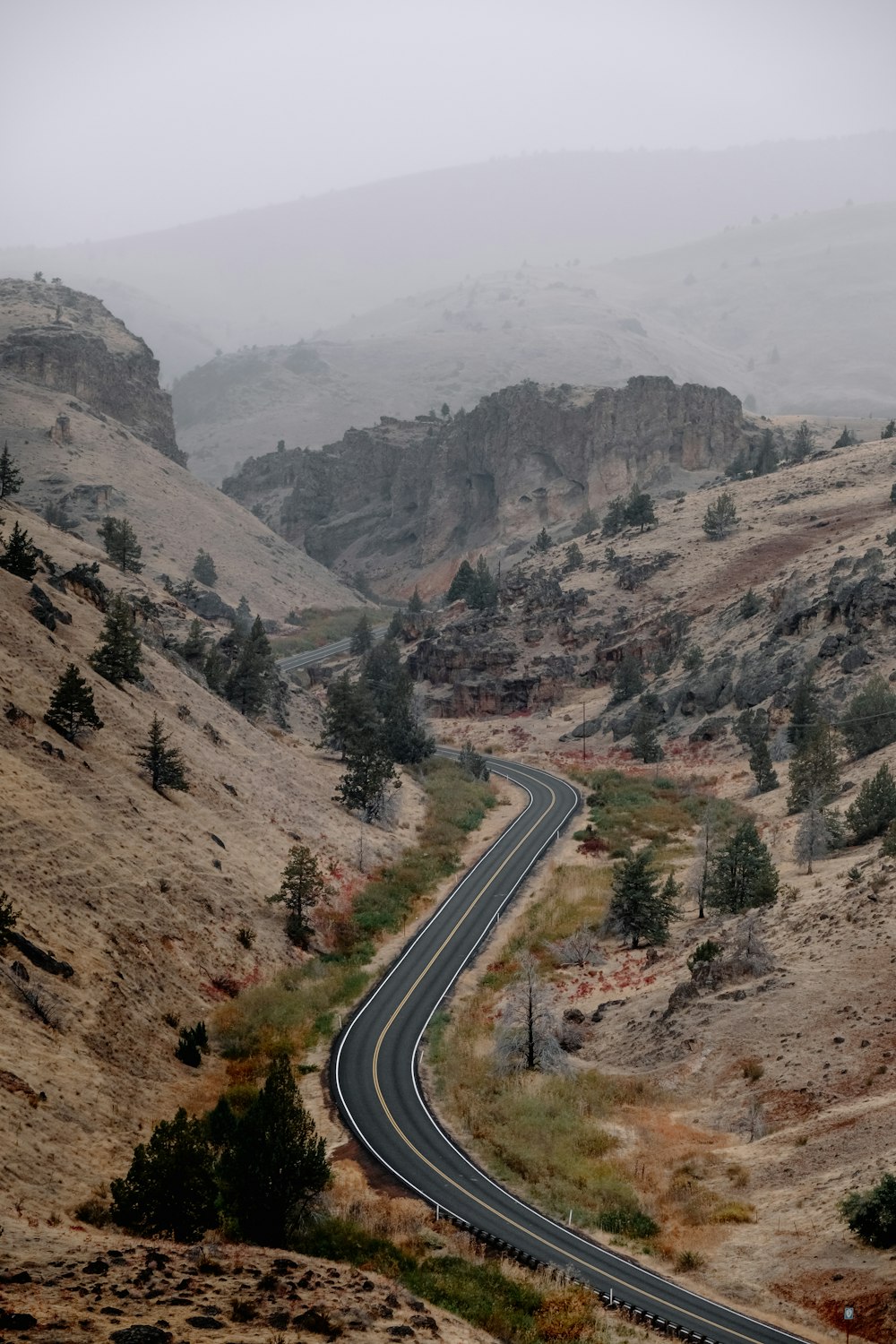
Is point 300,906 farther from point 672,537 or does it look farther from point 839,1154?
point 672,537

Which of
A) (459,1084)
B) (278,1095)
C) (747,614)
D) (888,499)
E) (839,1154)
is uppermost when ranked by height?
(888,499)

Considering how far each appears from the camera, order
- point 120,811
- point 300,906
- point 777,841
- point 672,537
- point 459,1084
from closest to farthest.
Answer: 1. point 459,1084
2. point 120,811
3. point 300,906
4. point 777,841
5. point 672,537

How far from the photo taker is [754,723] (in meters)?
74.4

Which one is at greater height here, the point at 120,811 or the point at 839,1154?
the point at 120,811

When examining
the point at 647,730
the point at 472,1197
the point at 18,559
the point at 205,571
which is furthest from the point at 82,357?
the point at 472,1197

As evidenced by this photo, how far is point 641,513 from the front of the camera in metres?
117

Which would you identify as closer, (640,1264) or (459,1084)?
(640,1264)

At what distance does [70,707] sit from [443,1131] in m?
21.9

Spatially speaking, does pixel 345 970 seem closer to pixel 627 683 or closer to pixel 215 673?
pixel 215 673

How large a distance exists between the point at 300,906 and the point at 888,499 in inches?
2956

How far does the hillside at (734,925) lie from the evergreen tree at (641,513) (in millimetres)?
9321

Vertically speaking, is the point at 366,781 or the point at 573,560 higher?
the point at 573,560

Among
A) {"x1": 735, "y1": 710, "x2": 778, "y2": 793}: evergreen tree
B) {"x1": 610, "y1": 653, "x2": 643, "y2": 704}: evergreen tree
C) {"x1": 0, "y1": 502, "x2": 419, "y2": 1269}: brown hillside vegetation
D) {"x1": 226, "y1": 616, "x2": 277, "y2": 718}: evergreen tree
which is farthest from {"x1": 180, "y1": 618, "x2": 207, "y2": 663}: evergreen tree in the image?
{"x1": 735, "y1": 710, "x2": 778, "y2": 793}: evergreen tree

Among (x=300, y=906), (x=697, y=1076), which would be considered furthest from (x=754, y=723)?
(x=697, y=1076)
